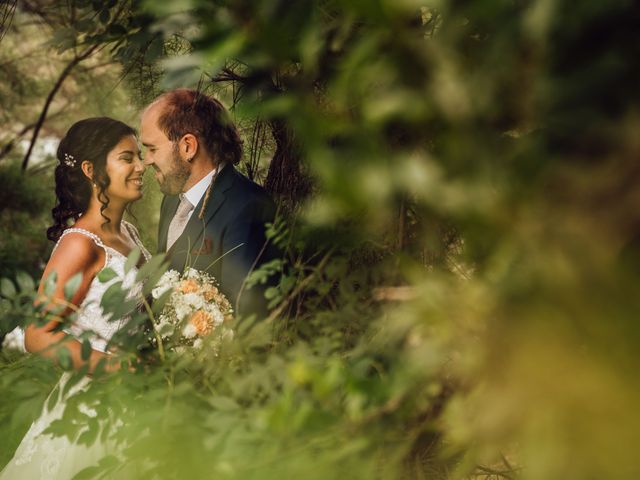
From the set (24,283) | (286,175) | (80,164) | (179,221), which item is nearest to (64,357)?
(24,283)

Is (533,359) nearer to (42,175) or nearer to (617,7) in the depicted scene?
(617,7)

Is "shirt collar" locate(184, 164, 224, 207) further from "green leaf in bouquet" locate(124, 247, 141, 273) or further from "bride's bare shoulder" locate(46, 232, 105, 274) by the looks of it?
"green leaf in bouquet" locate(124, 247, 141, 273)

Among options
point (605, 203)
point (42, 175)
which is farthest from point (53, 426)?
point (42, 175)

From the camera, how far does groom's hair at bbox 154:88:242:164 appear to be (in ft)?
9.80

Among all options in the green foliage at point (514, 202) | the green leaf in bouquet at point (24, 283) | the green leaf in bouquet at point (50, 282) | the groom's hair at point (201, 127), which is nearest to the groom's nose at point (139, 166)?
the groom's hair at point (201, 127)

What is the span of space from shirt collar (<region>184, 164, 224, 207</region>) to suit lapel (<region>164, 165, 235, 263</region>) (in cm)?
7

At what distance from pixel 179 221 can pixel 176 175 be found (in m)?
0.23

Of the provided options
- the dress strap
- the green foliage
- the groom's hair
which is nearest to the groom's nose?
the groom's hair

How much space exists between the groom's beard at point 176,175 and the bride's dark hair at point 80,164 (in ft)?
0.93

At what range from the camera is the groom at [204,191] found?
2596 millimetres

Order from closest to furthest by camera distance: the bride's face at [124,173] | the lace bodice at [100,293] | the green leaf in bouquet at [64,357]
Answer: the green leaf in bouquet at [64,357] → the lace bodice at [100,293] → the bride's face at [124,173]

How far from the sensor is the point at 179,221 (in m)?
3.19

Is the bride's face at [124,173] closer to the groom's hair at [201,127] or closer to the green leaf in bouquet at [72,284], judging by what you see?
the groom's hair at [201,127]

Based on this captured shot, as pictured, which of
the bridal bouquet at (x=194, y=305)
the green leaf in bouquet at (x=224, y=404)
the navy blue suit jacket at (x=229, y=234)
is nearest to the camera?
the green leaf in bouquet at (x=224, y=404)
